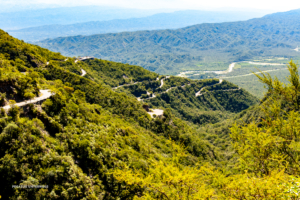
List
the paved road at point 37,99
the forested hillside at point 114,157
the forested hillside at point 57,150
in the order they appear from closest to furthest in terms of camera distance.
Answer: the forested hillside at point 114,157, the forested hillside at point 57,150, the paved road at point 37,99

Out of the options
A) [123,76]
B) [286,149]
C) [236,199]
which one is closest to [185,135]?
[286,149]

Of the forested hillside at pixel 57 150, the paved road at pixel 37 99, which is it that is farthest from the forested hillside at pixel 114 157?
the paved road at pixel 37 99

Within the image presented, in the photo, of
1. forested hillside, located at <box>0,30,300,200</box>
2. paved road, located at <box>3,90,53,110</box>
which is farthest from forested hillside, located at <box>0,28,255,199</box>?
paved road, located at <box>3,90,53,110</box>

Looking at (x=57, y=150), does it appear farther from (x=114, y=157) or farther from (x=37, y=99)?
(x=37, y=99)

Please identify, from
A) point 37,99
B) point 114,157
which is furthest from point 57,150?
point 37,99

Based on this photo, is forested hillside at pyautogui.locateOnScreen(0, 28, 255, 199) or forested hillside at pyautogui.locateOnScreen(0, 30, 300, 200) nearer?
forested hillside at pyautogui.locateOnScreen(0, 30, 300, 200)

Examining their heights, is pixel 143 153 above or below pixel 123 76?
below

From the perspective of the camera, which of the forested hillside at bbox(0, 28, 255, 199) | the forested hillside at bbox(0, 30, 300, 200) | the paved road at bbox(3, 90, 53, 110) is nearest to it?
the forested hillside at bbox(0, 30, 300, 200)

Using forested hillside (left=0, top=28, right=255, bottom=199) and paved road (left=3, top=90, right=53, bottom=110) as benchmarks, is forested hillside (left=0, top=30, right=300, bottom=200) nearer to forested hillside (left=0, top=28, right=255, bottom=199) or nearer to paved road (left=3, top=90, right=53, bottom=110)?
forested hillside (left=0, top=28, right=255, bottom=199)

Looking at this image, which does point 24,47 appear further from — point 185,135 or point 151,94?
point 151,94

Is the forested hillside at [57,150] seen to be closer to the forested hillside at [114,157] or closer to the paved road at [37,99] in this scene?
the forested hillside at [114,157]

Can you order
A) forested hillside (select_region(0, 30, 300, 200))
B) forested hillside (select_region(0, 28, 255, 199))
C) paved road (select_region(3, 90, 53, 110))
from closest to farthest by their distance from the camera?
1. forested hillside (select_region(0, 30, 300, 200))
2. forested hillside (select_region(0, 28, 255, 199))
3. paved road (select_region(3, 90, 53, 110))
